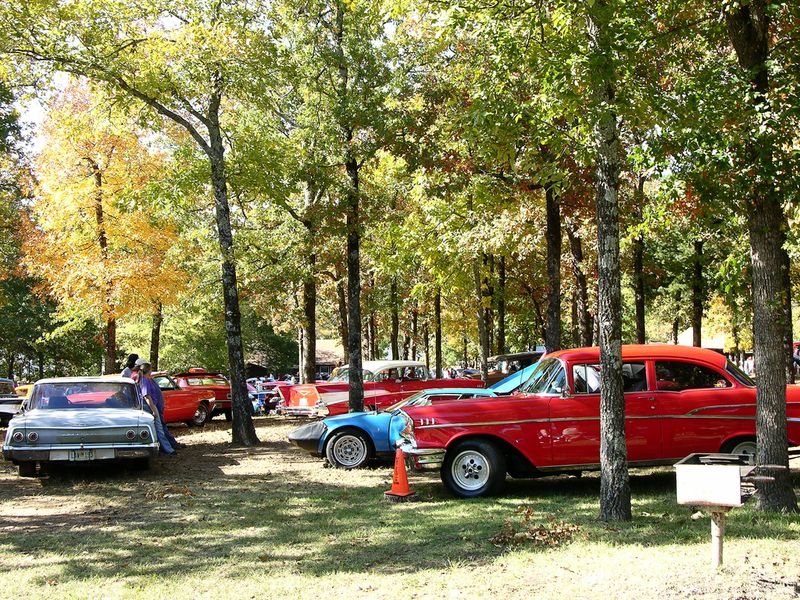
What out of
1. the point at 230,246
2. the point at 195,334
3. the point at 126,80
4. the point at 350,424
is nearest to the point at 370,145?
the point at 230,246

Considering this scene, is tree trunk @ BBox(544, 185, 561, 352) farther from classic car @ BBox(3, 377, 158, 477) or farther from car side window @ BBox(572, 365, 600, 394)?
classic car @ BBox(3, 377, 158, 477)

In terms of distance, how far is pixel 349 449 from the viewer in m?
12.5

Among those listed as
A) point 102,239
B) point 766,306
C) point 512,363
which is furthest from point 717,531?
point 102,239

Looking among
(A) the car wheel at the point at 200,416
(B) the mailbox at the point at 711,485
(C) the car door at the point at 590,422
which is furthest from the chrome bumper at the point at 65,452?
(A) the car wheel at the point at 200,416

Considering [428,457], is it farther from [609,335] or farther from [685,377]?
[685,377]

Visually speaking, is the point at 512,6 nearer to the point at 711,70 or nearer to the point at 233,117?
the point at 711,70

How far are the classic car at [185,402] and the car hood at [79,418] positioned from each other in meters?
9.44

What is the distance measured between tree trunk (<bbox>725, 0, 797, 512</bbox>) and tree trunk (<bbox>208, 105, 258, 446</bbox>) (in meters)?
10.9

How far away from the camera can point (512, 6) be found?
8.76 m

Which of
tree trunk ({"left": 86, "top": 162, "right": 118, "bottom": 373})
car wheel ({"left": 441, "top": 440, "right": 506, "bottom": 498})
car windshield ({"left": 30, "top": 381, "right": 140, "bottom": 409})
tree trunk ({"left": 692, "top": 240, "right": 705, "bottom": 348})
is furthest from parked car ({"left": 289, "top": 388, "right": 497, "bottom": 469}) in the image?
tree trunk ({"left": 692, "top": 240, "right": 705, "bottom": 348})

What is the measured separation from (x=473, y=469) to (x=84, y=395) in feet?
22.2

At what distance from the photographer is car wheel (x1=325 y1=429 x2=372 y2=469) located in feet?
40.7

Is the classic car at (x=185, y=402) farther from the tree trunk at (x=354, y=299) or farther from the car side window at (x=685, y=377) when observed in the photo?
the car side window at (x=685, y=377)

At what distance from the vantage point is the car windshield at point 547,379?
9906mm
